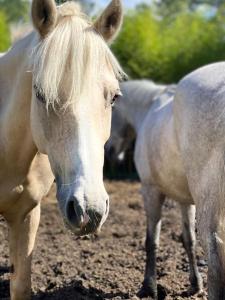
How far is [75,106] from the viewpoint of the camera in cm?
256

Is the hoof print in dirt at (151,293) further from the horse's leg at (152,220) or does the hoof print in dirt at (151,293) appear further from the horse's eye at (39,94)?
the horse's eye at (39,94)

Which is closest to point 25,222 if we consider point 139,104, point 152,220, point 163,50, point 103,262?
point 152,220

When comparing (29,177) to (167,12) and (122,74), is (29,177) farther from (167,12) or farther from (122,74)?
(167,12)

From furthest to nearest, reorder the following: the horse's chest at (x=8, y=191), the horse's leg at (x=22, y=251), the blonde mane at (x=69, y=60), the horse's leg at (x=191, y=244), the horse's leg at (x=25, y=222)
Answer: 1. the horse's leg at (x=191, y=244)
2. the horse's leg at (x=22, y=251)
3. the horse's leg at (x=25, y=222)
4. the horse's chest at (x=8, y=191)
5. the blonde mane at (x=69, y=60)

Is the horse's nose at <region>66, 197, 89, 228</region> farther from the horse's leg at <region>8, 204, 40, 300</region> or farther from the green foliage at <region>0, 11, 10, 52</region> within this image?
the green foliage at <region>0, 11, 10, 52</region>

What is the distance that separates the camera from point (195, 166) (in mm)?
3023

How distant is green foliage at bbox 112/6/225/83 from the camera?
13094 millimetres

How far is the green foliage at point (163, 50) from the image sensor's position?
43.0 feet

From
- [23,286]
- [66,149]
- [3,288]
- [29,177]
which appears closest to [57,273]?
[3,288]

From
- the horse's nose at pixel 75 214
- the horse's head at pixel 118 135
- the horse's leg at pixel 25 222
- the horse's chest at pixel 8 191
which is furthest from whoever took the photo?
the horse's head at pixel 118 135

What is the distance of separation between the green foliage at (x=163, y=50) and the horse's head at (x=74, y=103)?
1042 centimetres

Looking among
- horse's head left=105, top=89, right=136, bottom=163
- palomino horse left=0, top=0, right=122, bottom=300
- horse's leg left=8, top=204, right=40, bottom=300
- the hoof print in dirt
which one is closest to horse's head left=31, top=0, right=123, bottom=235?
palomino horse left=0, top=0, right=122, bottom=300

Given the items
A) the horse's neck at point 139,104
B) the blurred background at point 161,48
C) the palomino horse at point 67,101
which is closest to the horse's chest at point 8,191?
the palomino horse at point 67,101

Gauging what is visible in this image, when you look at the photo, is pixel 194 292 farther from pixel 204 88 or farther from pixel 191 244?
pixel 204 88
